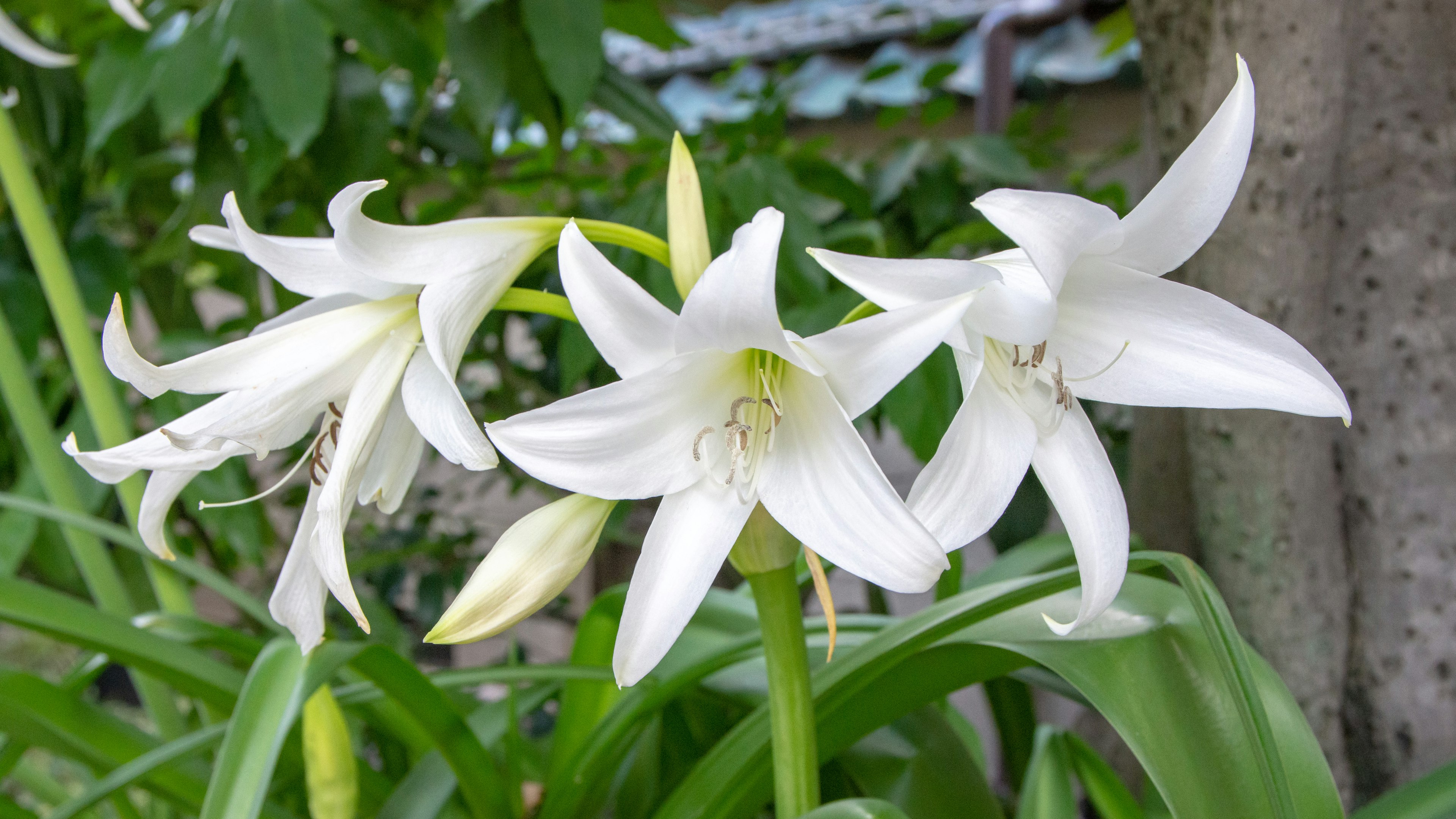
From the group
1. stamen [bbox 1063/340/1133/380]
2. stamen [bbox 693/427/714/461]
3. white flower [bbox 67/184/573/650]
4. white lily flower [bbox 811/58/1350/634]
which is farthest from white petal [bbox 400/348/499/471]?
stamen [bbox 1063/340/1133/380]

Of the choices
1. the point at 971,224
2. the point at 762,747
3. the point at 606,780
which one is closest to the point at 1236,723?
the point at 762,747

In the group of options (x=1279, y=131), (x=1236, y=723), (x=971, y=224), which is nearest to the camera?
(x=1236, y=723)

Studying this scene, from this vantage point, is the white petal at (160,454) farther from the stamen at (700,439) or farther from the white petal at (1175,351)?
the white petal at (1175,351)

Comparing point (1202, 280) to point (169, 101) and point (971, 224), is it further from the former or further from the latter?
point (169, 101)

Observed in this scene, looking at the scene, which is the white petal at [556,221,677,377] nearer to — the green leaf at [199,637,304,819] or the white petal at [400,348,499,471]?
the white petal at [400,348,499,471]

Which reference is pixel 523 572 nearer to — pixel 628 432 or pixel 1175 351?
pixel 628 432

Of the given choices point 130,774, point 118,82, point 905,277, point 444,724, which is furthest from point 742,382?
point 118,82
